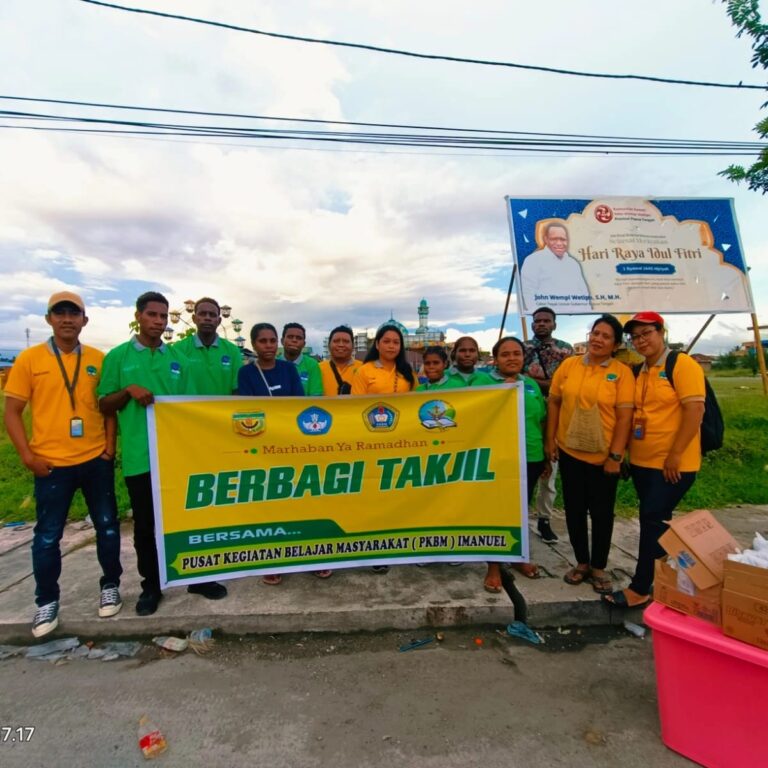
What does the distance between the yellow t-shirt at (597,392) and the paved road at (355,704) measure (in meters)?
1.31

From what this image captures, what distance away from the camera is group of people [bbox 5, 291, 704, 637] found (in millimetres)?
2719

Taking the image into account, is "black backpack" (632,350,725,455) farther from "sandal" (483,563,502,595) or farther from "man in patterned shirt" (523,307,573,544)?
"sandal" (483,563,502,595)

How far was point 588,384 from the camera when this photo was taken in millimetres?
3004

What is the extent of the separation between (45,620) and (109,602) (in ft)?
1.17

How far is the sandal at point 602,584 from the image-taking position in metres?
3.05

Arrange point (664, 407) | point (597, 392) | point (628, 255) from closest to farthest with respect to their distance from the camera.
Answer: point (664, 407) < point (597, 392) < point (628, 255)

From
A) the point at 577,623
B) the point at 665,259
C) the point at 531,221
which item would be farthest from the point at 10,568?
the point at 665,259

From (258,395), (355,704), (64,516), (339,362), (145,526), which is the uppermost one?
(339,362)

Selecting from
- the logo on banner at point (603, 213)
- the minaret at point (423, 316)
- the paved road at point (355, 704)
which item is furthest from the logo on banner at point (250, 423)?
the minaret at point (423, 316)

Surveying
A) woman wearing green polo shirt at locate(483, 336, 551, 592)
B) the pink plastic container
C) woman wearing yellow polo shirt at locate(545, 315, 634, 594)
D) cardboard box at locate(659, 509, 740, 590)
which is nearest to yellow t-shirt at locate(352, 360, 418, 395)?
woman wearing green polo shirt at locate(483, 336, 551, 592)

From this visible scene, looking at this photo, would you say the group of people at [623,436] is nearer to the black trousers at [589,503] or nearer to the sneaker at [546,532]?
the black trousers at [589,503]

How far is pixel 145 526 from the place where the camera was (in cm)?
293

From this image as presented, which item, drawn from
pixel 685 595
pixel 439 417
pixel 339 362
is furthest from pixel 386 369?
pixel 685 595

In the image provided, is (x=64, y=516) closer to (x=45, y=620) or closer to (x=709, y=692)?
(x=45, y=620)
